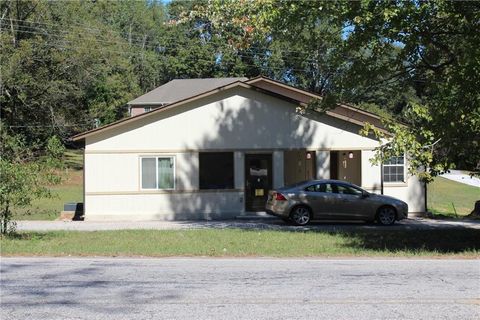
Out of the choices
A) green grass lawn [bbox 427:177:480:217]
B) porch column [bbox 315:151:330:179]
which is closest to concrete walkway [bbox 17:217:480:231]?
porch column [bbox 315:151:330:179]

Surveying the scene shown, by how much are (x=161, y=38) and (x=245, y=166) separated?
54983 millimetres

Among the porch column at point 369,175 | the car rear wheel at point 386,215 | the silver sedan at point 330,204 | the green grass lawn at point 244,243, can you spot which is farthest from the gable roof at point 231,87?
the green grass lawn at point 244,243

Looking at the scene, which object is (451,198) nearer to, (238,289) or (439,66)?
(439,66)

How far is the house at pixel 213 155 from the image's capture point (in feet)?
74.0

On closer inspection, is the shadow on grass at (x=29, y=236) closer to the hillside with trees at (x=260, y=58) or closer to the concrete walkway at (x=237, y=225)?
the concrete walkway at (x=237, y=225)

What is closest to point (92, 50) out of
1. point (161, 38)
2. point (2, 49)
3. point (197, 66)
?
point (2, 49)

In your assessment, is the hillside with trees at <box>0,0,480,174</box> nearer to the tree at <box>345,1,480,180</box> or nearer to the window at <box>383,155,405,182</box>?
the tree at <box>345,1,480,180</box>

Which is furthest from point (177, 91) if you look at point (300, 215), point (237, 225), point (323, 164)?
point (300, 215)

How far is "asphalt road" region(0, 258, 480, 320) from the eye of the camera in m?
6.82

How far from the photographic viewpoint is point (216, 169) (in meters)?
23.3

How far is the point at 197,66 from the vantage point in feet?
215

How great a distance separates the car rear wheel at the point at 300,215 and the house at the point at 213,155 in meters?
3.31

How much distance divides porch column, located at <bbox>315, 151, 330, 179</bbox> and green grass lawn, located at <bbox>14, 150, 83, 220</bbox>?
979 cm

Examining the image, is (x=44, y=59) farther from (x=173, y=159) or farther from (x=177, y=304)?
(x=177, y=304)
